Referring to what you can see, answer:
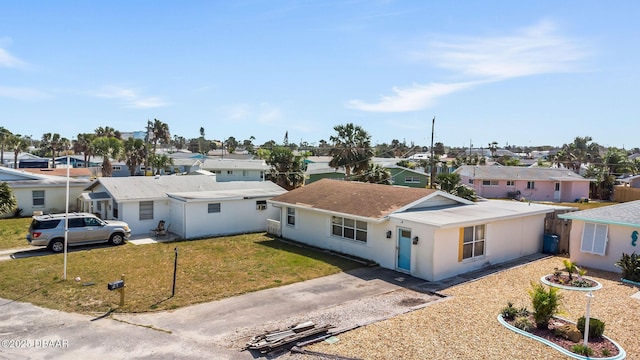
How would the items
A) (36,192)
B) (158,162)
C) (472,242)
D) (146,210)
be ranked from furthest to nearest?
(158,162) < (36,192) < (146,210) < (472,242)

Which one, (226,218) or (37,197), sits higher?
(37,197)

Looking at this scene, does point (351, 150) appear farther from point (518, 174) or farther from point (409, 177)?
point (518, 174)

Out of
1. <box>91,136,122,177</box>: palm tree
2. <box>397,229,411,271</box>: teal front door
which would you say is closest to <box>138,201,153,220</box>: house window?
<box>397,229,411,271</box>: teal front door

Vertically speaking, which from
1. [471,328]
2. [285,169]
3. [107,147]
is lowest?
[471,328]

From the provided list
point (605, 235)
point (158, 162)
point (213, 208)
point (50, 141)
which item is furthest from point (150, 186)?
point (50, 141)

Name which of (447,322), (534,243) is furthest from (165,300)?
(534,243)

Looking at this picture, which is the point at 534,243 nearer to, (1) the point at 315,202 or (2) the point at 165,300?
(1) the point at 315,202
